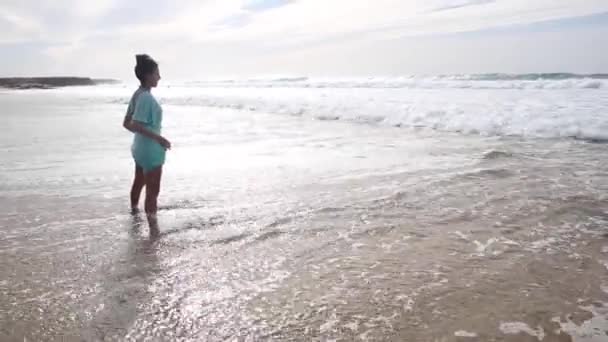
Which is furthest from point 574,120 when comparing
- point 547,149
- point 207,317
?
point 207,317

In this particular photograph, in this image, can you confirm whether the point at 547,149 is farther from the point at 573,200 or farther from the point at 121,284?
the point at 121,284

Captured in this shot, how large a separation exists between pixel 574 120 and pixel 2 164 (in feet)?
38.0

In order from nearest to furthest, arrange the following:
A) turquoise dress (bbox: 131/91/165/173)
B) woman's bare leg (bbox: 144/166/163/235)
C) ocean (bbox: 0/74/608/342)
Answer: ocean (bbox: 0/74/608/342) < turquoise dress (bbox: 131/91/165/173) < woman's bare leg (bbox: 144/166/163/235)

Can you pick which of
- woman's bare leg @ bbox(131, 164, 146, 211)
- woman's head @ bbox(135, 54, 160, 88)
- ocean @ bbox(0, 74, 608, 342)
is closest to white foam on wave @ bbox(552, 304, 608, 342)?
ocean @ bbox(0, 74, 608, 342)

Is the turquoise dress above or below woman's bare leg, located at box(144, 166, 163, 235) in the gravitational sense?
above

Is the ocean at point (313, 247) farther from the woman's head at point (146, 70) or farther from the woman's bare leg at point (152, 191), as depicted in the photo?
the woman's head at point (146, 70)

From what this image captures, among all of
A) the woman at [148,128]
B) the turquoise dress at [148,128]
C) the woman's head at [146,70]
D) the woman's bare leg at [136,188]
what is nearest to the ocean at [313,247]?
the woman's bare leg at [136,188]

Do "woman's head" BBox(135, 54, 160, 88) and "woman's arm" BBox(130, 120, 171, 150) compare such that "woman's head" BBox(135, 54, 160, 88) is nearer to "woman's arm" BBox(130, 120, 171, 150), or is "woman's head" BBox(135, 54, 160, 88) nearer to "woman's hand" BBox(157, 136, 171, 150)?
"woman's arm" BBox(130, 120, 171, 150)

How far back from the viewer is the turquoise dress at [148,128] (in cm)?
430

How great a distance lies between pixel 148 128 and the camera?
435 cm

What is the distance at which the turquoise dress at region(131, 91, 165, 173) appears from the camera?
4.30m

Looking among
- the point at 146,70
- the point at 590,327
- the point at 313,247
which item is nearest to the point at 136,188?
the point at 146,70

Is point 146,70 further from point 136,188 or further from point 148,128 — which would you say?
point 136,188

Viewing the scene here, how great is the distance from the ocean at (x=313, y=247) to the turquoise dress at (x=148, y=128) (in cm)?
57
